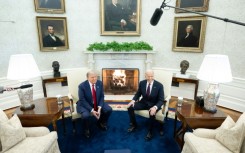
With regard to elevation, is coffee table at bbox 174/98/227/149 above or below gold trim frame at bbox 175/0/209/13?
below

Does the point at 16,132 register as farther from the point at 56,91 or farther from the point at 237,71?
the point at 237,71

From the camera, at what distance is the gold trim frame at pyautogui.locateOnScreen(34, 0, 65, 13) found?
16.2 feet

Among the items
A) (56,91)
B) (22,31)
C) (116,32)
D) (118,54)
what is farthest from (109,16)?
(56,91)

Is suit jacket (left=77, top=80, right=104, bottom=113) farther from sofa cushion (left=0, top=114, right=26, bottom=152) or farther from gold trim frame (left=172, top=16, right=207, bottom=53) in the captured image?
gold trim frame (left=172, top=16, right=207, bottom=53)

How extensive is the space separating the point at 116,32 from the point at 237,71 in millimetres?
3860

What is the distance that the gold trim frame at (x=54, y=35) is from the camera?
200 inches

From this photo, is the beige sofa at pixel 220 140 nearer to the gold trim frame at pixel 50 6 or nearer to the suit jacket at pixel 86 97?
the suit jacket at pixel 86 97

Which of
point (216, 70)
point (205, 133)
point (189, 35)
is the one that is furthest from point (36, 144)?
point (189, 35)

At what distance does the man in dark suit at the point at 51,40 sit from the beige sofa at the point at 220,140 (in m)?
4.66

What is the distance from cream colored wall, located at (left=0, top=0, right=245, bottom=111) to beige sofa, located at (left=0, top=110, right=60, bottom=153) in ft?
9.86

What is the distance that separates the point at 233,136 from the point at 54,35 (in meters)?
5.25

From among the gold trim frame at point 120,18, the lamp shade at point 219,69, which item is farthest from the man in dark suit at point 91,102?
the gold trim frame at point 120,18

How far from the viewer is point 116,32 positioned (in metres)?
5.63

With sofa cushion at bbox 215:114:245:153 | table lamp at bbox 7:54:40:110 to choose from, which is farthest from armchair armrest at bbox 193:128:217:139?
table lamp at bbox 7:54:40:110
